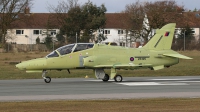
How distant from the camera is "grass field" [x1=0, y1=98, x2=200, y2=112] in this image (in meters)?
15.0

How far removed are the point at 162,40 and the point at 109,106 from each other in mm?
12761

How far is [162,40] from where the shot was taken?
27.9m

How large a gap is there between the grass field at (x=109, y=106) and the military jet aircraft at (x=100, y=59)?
30.8 ft

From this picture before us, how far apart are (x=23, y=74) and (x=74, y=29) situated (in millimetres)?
33307

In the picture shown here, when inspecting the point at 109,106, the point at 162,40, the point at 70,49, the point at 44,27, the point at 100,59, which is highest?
the point at 44,27

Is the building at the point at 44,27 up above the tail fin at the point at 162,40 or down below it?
above

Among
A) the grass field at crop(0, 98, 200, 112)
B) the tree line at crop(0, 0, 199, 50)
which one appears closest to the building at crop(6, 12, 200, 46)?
the tree line at crop(0, 0, 199, 50)

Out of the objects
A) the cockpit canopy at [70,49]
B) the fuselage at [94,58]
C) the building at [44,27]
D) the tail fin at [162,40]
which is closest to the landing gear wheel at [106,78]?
the fuselage at [94,58]

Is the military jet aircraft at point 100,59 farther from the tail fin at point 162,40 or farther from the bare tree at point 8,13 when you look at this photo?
the bare tree at point 8,13

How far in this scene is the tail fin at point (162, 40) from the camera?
2778 centimetres

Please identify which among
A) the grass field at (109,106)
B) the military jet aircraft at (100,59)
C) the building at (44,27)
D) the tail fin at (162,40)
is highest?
the building at (44,27)

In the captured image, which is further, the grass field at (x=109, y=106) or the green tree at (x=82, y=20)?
the green tree at (x=82, y=20)

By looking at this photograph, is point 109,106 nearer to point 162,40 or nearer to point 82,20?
point 162,40

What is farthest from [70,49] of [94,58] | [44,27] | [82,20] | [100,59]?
[44,27]
